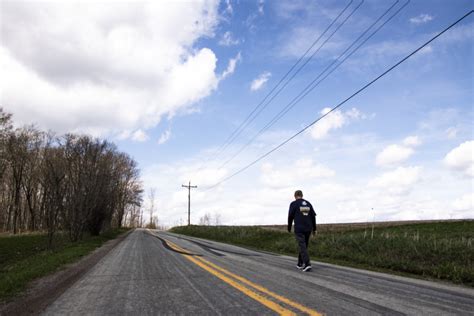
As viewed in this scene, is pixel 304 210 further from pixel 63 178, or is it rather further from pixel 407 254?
pixel 63 178

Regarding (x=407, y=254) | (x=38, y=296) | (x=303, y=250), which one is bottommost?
(x=38, y=296)

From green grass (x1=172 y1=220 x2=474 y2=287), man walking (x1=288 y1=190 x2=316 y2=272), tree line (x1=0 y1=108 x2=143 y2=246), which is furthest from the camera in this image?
tree line (x1=0 y1=108 x2=143 y2=246)

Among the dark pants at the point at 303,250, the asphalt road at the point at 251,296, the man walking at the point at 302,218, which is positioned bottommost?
the asphalt road at the point at 251,296

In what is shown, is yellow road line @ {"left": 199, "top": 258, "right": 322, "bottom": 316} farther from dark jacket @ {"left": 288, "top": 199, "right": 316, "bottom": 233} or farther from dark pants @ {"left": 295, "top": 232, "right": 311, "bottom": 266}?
dark jacket @ {"left": 288, "top": 199, "right": 316, "bottom": 233}

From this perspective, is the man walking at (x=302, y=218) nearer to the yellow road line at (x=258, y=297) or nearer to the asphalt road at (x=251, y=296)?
the asphalt road at (x=251, y=296)

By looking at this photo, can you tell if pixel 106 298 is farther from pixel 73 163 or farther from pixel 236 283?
pixel 73 163

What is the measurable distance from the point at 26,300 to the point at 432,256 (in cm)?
952

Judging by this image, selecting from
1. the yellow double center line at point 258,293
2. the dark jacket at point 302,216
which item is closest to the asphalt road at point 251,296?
the yellow double center line at point 258,293

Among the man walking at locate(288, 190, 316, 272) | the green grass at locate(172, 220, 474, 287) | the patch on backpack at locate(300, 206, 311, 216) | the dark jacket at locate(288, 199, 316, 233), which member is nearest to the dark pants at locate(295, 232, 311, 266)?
the man walking at locate(288, 190, 316, 272)

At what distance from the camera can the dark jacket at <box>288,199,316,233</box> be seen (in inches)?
322

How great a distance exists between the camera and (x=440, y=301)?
4.57m

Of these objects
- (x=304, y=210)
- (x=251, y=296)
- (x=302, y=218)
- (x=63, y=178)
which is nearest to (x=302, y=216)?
(x=302, y=218)

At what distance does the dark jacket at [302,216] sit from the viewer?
8.17 m

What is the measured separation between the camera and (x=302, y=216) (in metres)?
8.17
